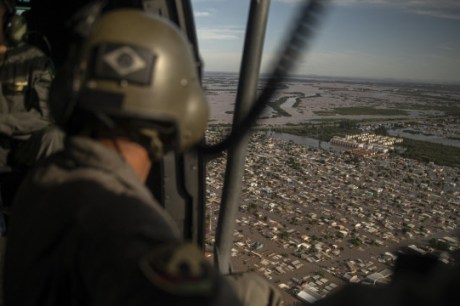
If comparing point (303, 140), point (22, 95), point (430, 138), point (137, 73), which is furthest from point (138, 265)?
point (303, 140)

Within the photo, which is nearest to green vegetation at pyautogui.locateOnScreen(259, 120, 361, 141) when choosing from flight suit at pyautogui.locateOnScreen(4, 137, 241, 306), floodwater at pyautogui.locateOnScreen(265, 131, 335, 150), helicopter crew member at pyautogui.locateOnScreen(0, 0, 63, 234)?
floodwater at pyautogui.locateOnScreen(265, 131, 335, 150)

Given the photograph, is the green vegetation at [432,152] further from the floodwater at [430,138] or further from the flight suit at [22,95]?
the flight suit at [22,95]

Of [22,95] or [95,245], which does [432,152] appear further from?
[95,245]

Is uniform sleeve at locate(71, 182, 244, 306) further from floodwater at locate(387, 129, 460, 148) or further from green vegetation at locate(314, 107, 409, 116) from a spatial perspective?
green vegetation at locate(314, 107, 409, 116)

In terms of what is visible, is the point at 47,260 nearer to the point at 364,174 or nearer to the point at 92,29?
the point at 92,29

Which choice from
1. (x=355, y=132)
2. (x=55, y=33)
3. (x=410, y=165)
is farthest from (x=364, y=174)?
(x=55, y=33)

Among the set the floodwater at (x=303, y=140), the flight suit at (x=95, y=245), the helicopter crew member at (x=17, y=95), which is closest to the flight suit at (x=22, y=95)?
the helicopter crew member at (x=17, y=95)
